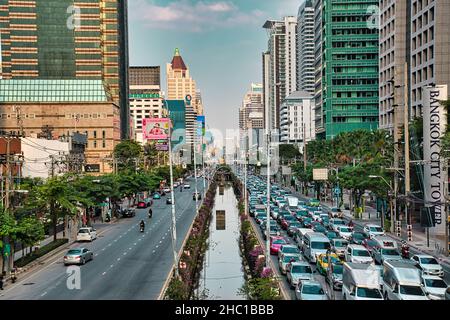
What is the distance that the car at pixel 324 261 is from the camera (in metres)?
35.8

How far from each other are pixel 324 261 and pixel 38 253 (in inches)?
972

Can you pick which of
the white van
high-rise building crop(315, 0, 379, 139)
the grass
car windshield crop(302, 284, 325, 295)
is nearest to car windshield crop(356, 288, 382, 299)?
car windshield crop(302, 284, 325, 295)

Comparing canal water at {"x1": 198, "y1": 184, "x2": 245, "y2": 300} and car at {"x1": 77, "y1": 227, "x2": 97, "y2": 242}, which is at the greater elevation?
car at {"x1": 77, "y1": 227, "x2": 97, "y2": 242}

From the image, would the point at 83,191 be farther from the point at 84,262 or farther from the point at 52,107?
the point at 52,107

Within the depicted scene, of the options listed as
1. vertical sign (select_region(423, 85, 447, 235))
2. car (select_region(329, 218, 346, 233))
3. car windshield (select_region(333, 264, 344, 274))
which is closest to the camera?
car windshield (select_region(333, 264, 344, 274))

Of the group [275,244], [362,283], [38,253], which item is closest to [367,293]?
[362,283]

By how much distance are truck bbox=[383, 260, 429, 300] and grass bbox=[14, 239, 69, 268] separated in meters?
27.2

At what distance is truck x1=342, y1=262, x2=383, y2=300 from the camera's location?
85.8 feet

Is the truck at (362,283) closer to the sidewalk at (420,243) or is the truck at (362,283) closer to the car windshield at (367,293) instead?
the car windshield at (367,293)

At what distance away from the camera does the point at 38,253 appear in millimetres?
46000

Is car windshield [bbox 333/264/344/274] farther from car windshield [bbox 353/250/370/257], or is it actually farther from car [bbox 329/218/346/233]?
car [bbox 329/218/346/233]

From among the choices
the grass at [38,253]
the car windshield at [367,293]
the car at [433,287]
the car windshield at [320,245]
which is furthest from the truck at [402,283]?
the grass at [38,253]

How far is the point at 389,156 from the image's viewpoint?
7100 centimetres

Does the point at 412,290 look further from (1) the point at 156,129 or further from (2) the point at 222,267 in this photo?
(1) the point at 156,129
